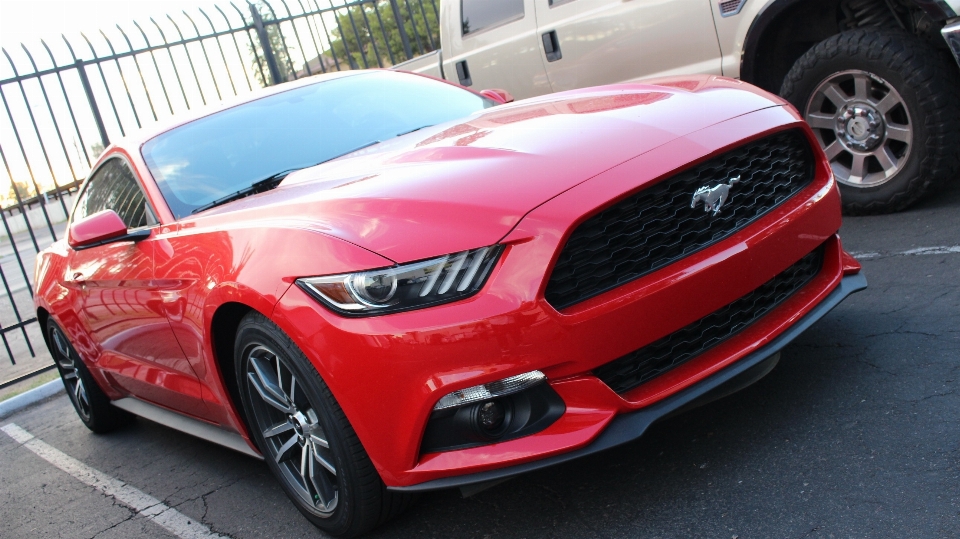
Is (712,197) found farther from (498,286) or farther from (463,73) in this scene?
(463,73)

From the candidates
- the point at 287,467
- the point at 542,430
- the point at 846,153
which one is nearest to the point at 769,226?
the point at 542,430

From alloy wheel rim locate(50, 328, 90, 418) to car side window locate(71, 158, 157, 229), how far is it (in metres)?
0.85

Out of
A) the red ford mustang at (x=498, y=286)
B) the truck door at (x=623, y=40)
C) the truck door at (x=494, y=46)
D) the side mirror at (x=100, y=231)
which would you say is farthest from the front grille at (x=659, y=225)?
the truck door at (x=494, y=46)

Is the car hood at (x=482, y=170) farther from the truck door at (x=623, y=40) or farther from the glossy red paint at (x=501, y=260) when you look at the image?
the truck door at (x=623, y=40)

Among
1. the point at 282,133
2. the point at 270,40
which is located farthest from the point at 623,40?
the point at 270,40

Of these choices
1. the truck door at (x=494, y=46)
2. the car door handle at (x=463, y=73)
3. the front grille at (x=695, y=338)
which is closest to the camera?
the front grille at (x=695, y=338)

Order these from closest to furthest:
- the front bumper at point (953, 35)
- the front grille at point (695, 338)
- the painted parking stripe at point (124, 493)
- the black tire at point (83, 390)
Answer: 1. the front grille at point (695, 338)
2. the painted parking stripe at point (124, 493)
3. the front bumper at point (953, 35)
4. the black tire at point (83, 390)

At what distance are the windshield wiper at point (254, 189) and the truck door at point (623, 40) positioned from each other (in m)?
2.73

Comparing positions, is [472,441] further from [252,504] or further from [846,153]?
[846,153]

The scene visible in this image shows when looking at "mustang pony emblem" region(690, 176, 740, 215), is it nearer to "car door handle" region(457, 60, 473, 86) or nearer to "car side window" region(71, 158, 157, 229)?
"car side window" region(71, 158, 157, 229)

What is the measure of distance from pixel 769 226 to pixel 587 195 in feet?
2.31

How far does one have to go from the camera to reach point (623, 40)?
5.68 metres

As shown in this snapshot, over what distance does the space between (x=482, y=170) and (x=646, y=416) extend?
33.8 inches

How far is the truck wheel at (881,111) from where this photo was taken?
15.0 ft
